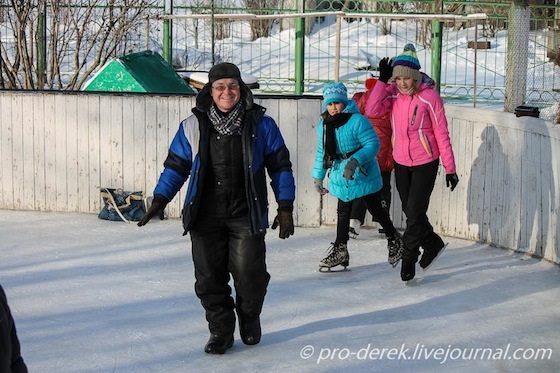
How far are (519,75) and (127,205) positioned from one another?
3.62 m

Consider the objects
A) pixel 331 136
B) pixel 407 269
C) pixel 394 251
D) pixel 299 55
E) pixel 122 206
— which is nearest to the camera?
pixel 407 269

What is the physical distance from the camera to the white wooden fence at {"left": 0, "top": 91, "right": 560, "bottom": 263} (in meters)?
9.12

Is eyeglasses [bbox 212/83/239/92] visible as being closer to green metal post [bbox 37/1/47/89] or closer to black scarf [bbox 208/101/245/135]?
black scarf [bbox 208/101/245/135]

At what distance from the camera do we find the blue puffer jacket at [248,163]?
6.04m

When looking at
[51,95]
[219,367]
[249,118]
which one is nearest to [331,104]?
[249,118]

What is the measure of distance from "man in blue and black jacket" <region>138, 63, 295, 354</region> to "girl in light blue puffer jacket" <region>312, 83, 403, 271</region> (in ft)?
6.17

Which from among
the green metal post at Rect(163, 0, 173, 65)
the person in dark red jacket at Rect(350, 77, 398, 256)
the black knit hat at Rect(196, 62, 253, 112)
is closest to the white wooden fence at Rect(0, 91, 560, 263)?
the person in dark red jacket at Rect(350, 77, 398, 256)

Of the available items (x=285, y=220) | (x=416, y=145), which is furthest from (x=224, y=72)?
(x=416, y=145)

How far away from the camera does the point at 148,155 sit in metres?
10.4

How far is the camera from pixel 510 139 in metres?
8.94

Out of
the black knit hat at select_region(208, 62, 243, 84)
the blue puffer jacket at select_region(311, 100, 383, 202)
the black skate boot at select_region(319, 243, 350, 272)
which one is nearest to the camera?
the black knit hat at select_region(208, 62, 243, 84)

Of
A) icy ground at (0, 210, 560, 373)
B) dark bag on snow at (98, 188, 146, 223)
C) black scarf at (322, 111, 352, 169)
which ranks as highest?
black scarf at (322, 111, 352, 169)

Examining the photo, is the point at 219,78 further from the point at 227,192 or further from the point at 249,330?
the point at 249,330

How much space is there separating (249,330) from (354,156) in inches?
82.2
